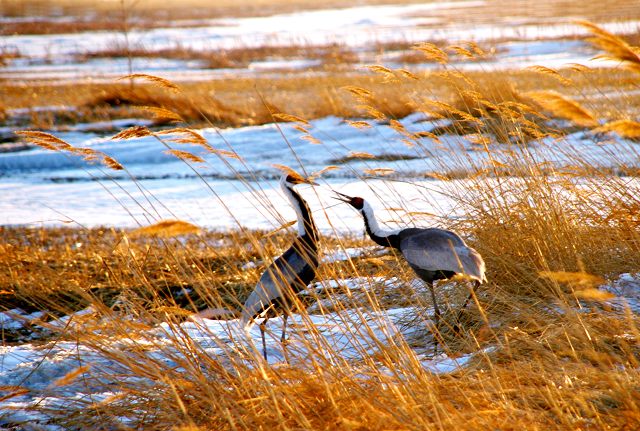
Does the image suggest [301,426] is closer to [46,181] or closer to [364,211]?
[364,211]

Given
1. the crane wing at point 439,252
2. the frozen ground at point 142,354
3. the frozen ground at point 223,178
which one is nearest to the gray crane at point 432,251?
the crane wing at point 439,252

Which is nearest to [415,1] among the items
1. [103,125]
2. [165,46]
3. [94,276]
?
[165,46]

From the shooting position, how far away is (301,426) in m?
2.59

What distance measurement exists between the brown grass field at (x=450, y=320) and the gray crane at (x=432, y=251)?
0.15 meters

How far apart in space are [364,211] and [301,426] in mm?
1690

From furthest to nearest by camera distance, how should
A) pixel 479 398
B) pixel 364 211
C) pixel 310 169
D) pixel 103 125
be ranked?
pixel 103 125, pixel 310 169, pixel 364 211, pixel 479 398

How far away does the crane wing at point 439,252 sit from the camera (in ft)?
11.4

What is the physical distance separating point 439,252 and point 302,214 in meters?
0.87

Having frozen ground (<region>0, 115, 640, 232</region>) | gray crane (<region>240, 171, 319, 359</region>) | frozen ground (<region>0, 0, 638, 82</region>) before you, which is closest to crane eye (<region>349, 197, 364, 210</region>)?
gray crane (<region>240, 171, 319, 359</region>)

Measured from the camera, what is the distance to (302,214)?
4133 millimetres

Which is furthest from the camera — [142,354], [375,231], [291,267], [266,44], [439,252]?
[266,44]

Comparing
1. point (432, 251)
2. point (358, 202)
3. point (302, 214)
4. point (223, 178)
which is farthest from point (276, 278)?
point (223, 178)

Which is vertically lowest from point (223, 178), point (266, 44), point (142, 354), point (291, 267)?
point (266, 44)

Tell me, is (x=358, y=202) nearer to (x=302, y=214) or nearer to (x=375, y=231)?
(x=375, y=231)
